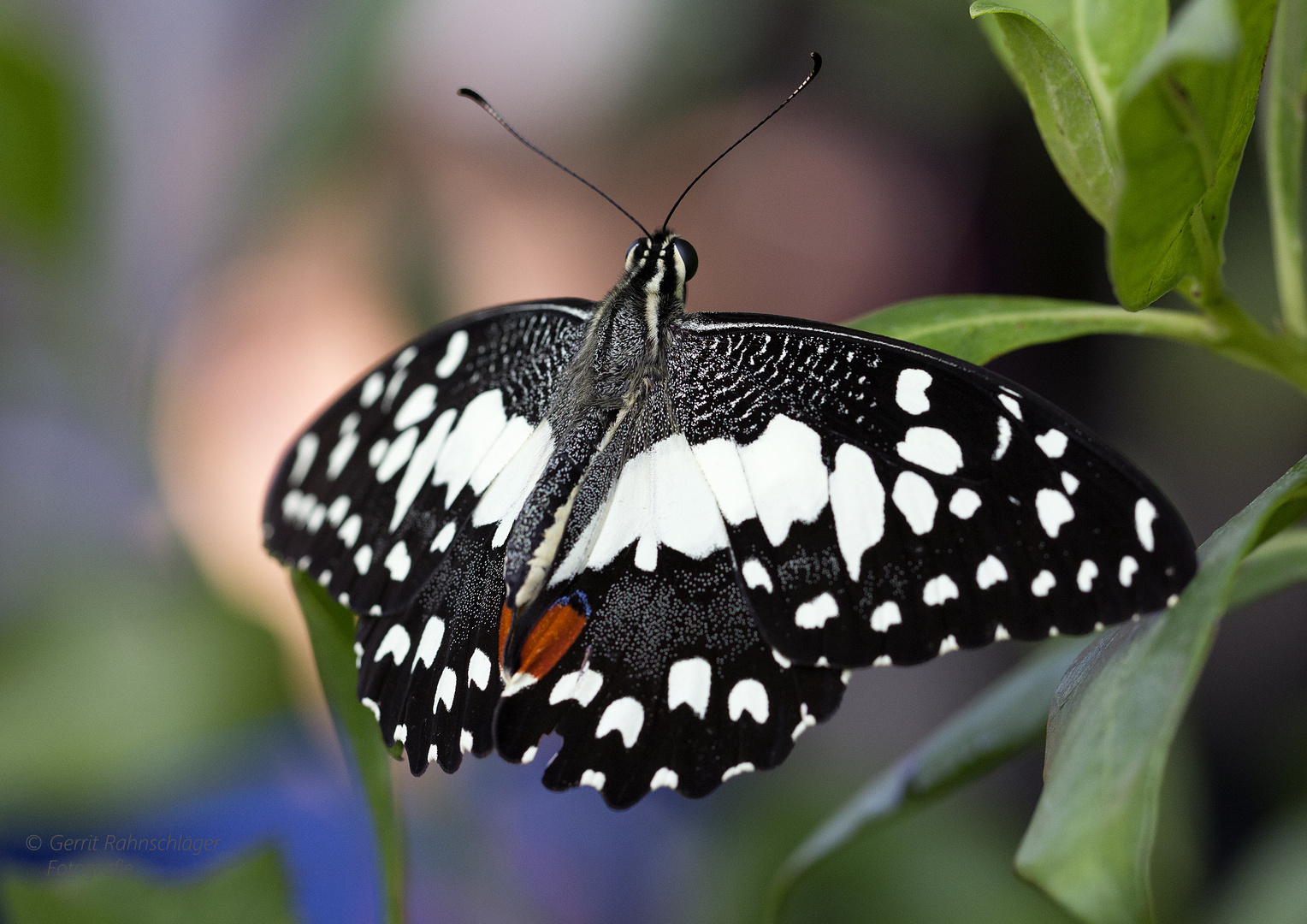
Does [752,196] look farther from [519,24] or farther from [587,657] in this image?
[587,657]

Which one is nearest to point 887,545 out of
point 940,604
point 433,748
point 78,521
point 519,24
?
point 940,604

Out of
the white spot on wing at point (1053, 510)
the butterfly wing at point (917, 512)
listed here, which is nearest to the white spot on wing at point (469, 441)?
the butterfly wing at point (917, 512)

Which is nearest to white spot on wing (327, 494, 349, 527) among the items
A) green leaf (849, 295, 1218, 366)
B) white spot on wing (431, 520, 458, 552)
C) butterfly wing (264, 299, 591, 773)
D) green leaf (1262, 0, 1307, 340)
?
butterfly wing (264, 299, 591, 773)

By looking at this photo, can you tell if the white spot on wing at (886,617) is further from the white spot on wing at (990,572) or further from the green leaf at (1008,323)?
the green leaf at (1008,323)

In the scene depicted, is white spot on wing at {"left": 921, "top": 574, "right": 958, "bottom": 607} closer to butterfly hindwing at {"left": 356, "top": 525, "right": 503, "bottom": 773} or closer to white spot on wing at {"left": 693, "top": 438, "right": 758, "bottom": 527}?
white spot on wing at {"left": 693, "top": 438, "right": 758, "bottom": 527}

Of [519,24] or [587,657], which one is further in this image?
[519,24]

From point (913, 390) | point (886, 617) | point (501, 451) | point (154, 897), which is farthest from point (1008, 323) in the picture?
point (154, 897)
